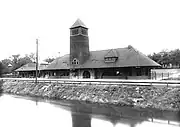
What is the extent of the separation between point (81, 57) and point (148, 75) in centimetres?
1326

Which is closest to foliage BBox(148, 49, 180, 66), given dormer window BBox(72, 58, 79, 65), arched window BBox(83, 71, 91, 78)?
arched window BBox(83, 71, 91, 78)

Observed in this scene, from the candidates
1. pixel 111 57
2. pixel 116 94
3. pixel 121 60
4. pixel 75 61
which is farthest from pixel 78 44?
pixel 116 94

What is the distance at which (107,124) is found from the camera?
1201 cm

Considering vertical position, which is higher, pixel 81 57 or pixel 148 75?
pixel 81 57

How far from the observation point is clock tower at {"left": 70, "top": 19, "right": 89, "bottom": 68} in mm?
34188

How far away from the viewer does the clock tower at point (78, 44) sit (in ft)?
112

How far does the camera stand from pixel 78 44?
114 ft

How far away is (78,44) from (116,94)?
1786 centimetres

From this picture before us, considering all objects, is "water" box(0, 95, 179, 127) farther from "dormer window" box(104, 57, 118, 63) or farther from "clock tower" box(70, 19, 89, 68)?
"clock tower" box(70, 19, 89, 68)

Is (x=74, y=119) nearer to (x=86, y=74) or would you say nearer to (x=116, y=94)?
(x=116, y=94)

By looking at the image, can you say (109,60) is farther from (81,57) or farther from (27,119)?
(27,119)

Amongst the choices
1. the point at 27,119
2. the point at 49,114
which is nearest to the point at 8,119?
the point at 27,119

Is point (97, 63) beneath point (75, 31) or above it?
beneath

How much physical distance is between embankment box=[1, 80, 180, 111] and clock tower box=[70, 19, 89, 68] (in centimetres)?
906
